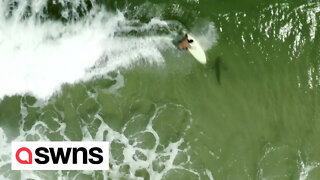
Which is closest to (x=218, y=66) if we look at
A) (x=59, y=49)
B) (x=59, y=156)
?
(x=59, y=49)

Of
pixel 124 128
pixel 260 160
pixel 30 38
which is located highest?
pixel 30 38

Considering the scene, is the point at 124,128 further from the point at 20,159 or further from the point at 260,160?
the point at 260,160

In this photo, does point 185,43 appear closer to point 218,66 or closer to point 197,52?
point 197,52

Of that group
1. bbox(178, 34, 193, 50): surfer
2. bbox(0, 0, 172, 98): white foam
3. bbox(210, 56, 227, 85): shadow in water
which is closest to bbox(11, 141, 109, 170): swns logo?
bbox(0, 0, 172, 98): white foam

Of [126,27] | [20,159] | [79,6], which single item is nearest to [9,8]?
[79,6]

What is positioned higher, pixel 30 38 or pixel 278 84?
pixel 30 38

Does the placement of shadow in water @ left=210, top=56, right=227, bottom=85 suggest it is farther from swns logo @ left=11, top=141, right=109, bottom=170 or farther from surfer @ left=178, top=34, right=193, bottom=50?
swns logo @ left=11, top=141, right=109, bottom=170

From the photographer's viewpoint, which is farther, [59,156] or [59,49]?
[59,49]
